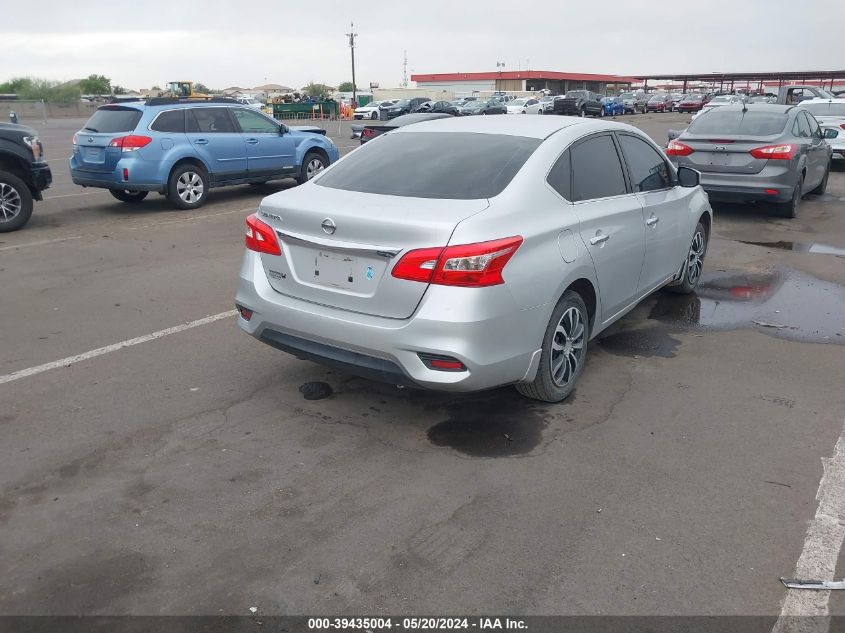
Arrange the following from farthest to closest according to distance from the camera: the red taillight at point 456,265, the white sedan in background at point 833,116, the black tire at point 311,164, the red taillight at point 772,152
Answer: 1. the white sedan in background at point 833,116
2. the black tire at point 311,164
3. the red taillight at point 772,152
4. the red taillight at point 456,265

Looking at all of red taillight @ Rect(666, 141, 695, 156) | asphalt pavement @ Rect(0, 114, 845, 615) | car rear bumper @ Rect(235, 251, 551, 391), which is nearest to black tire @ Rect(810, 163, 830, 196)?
red taillight @ Rect(666, 141, 695, 156)

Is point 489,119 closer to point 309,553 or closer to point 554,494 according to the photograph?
point 554,494

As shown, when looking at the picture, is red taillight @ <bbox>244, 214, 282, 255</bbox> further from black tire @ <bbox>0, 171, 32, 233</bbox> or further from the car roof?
black tire @ <bbox>0, 171, 32, 233</bbox>

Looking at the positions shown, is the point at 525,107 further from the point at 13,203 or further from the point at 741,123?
the point at 13,203

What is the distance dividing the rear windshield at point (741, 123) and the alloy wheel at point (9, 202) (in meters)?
9.75

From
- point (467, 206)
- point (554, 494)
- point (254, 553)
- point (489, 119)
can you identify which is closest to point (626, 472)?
point (554, 494)

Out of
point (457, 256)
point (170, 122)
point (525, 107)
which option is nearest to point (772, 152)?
point (457, 256)

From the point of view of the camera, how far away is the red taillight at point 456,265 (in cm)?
390

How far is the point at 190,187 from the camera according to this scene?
12.3 metres

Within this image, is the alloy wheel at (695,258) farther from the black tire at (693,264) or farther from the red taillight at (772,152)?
the red taillight at (772,152)

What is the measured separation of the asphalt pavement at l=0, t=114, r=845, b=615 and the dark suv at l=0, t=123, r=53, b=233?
403 centimetres

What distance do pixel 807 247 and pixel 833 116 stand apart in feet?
36.4

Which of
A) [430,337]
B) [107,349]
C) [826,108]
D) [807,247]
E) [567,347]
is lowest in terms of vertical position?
[807,247]

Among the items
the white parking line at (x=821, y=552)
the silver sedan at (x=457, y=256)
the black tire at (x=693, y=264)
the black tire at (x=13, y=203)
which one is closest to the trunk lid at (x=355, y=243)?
the silver sedan at (x=457, y=256)
